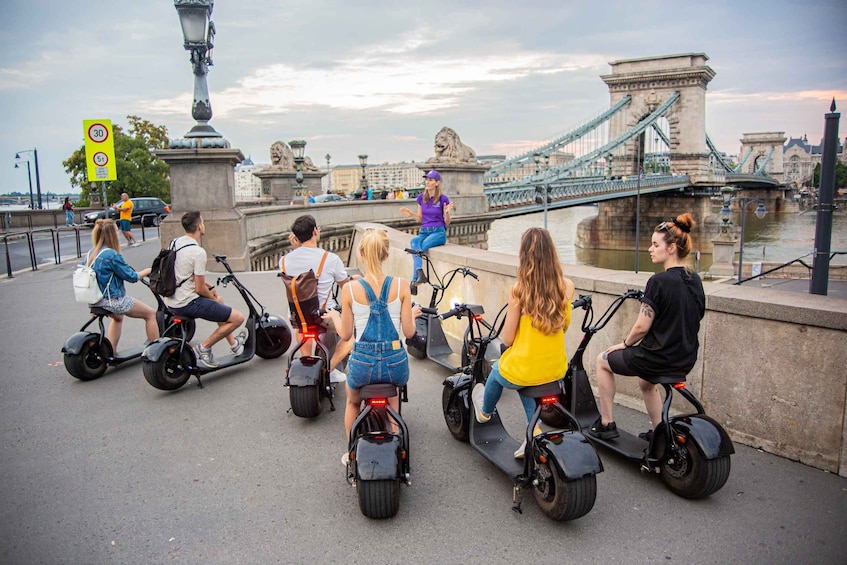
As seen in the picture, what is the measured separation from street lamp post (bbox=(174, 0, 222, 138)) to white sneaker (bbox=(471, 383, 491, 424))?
8.87 meters

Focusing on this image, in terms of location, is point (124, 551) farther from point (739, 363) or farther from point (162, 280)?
point (739, 363)

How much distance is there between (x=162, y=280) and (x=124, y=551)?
273 centimetres

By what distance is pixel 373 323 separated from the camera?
366cm

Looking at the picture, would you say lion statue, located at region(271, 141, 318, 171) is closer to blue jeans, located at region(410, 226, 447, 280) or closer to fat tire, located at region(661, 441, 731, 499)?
blue jeans, located at region(410, 226, 447, 280)

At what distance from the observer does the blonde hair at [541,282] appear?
11.2 feet

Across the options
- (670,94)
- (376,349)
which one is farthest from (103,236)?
(670,94)

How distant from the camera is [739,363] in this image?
14.0 feet

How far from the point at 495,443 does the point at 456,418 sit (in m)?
0.46

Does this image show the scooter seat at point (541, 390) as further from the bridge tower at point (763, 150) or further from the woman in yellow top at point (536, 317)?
the bridge tower at point (763, 150)

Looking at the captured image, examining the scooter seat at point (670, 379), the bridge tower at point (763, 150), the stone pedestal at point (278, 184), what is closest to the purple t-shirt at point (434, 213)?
the scooter seat at point (670, 379)

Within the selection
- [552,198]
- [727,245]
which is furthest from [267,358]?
[552,198]

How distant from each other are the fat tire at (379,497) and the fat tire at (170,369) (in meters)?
2.64

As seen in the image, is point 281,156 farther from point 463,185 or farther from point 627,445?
point 627,445

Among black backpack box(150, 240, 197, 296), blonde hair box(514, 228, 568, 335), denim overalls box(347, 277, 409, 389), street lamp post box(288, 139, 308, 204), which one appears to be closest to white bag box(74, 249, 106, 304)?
black backpack box(150, 240, 197, 296)
